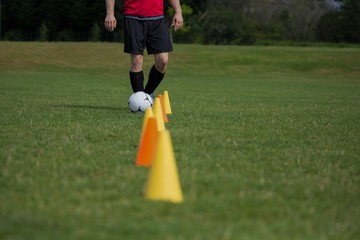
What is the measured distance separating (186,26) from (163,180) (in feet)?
236

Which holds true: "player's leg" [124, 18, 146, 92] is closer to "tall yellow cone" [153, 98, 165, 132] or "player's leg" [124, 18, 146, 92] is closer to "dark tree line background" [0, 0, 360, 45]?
"tall yellow cone" [153, 98, 165, 132]

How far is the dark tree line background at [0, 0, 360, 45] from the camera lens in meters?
75.2

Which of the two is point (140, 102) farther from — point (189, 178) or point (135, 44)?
point (189, 178)

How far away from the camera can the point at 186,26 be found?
74.1m

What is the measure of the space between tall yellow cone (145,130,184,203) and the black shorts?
595 cm

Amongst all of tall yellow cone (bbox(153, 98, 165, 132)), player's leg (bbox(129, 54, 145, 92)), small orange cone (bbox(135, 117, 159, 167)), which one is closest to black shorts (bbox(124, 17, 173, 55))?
player's leg (bbox(129, 54, 145, 92))

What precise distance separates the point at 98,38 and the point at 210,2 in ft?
90.7

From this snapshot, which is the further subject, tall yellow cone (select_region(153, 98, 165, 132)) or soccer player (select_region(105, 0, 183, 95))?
soccer player (select_region(105, 0, 183, 95))

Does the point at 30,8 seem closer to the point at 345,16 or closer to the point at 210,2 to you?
the point at 210,2

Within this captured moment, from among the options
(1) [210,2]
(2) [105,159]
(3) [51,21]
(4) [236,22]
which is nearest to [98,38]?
(3) [51,21]

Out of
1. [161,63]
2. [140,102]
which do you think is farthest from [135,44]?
[140,102]

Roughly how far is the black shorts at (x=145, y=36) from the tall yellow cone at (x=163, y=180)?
5.95 m

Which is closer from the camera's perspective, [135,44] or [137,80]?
[135,44]

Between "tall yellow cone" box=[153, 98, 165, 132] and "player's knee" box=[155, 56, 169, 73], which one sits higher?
"tall yellow cone" box=[153, 98, 165, 132]
